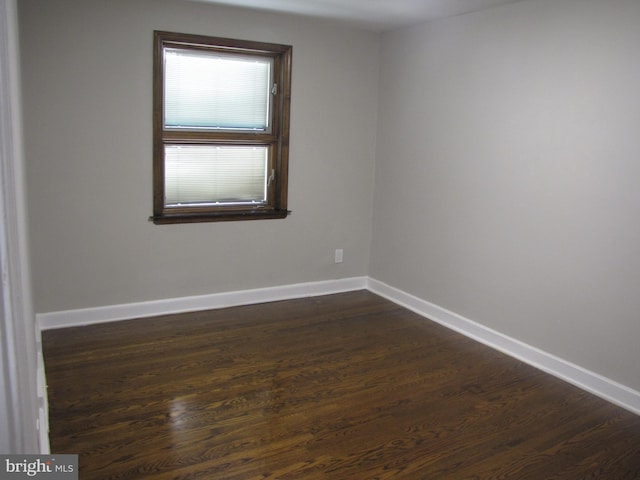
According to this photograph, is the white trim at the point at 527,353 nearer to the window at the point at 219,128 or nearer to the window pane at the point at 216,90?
the window at the point at 219,128

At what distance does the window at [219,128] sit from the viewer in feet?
13.0

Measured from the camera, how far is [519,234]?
3549 millimetres

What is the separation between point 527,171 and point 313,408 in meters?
1.95

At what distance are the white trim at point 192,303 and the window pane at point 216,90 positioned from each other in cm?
131

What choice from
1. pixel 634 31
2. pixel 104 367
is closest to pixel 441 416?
pixel 104 367

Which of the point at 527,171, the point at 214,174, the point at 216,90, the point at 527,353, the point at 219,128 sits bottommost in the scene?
the point at 527,353

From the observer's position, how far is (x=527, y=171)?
→ 11.4 ft

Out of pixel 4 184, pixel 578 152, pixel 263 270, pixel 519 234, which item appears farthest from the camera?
pixel 263 270

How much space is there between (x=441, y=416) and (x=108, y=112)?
286 centimetres

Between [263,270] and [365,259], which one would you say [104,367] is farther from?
[365,259]

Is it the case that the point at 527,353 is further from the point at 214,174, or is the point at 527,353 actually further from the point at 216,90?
the point at 216,90

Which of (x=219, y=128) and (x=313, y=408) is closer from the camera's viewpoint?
(x=313, y=408)

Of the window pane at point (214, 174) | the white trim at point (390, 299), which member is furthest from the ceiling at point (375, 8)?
the white trim at point (390, 299)

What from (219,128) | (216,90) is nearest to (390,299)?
(219,128)
